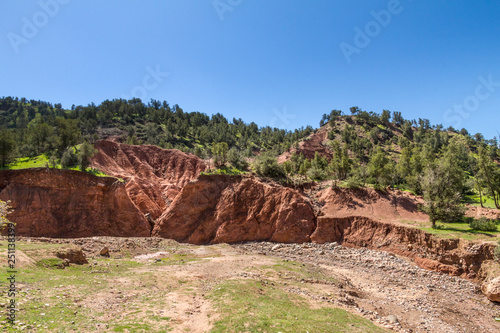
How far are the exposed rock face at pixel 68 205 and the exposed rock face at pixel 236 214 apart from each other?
250 inches

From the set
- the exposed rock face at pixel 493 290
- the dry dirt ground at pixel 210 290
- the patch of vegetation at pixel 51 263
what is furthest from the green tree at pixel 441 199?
the patch of vegetation at pixel 51 263

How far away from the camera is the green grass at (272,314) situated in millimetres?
11961

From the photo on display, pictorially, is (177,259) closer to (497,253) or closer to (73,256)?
(73,256)

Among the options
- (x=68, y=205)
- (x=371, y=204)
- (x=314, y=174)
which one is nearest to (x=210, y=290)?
(x=371, y=204)

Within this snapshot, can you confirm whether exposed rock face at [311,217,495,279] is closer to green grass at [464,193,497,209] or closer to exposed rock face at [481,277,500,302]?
exposed rock face at [481,277,500,302]

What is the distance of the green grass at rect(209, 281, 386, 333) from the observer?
39.2ft

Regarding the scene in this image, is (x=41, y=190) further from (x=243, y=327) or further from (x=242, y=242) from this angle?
(x=243, y=327)

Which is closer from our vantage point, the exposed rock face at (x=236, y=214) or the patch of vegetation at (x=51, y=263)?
the patch of vegetation at (x=51, y=263)

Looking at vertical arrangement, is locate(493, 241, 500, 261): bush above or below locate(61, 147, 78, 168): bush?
below

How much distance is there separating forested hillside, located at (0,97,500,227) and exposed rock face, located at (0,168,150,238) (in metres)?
4.13

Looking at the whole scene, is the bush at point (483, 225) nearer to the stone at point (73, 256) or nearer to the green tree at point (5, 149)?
the stone at point (73, 256)

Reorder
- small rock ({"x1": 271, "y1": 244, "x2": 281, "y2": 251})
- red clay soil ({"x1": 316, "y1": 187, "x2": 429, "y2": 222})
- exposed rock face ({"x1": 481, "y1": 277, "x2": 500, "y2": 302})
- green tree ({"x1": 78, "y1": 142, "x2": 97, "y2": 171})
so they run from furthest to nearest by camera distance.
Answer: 1. green tree ({"x1": 78, "y1": 142, "x2": 97, "y2": 171})
2. red clay soil ({"x1": 316, "y1": 187, "x2": 429, "y2": 222})
3. small rock ({"x1": 271, "y1": 244, "x2": 281, "y2": 251})
4. exposed rock face ({"x1": 481, "y1": 277, "x2": 500, "y2": 302})

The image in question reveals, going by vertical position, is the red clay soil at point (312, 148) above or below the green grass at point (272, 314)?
above

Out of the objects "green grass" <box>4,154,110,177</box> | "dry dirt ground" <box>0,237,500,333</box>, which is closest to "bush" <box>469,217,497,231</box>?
"dry dirt ground" <box>0,237,500,333</box>
